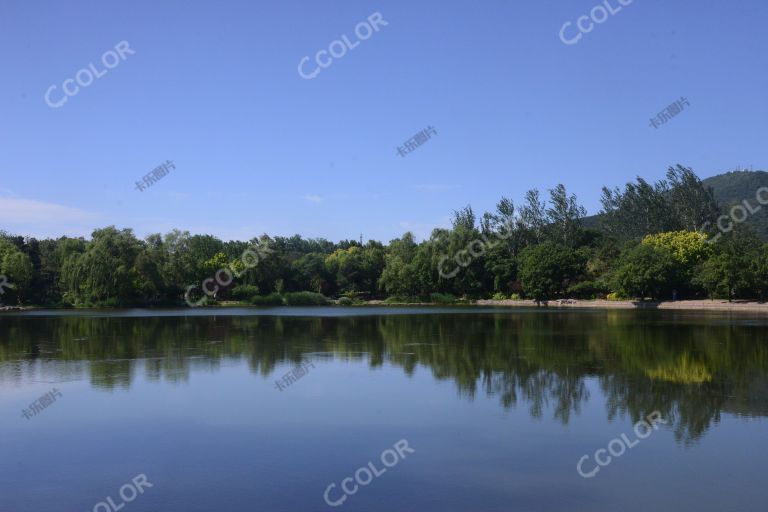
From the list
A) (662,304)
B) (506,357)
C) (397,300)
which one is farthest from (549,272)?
(506,357)

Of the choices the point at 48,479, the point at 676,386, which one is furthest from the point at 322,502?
the point at 676,386

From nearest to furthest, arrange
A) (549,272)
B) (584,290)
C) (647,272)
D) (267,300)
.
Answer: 1. (647,272)
2. (549,272)
3. (584,290)
4. (267,300)

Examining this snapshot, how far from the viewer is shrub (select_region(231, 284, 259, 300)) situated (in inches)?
3081

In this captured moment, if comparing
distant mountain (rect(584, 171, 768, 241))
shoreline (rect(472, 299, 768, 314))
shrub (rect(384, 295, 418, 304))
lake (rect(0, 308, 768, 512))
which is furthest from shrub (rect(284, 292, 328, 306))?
distant mountain (rect(584, 171, 768, 241))

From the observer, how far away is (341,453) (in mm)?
9633

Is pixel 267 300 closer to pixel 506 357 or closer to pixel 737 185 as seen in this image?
pixel 506 357

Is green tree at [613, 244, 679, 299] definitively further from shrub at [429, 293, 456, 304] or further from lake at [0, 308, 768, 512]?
lake at [0, 308, 768, 512]

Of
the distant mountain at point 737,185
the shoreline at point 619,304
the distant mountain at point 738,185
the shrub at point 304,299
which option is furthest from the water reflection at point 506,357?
the distant mountain at point 738,185

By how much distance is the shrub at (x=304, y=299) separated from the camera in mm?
78938

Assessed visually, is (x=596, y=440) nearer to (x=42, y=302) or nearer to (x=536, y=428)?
(x=536, y=428)

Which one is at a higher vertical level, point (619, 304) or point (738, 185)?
point (738, 185)

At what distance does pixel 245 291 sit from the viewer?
3086 inches

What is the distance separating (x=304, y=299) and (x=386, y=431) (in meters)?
69.9

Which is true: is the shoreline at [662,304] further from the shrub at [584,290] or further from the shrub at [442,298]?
the shrub at [442,298]
